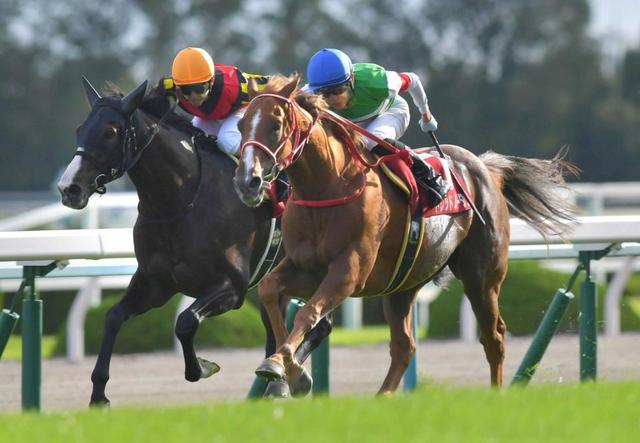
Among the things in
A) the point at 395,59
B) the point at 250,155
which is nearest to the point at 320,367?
the point at 250,155

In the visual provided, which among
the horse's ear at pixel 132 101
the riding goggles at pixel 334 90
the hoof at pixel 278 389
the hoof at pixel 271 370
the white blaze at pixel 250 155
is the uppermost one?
the riding goggles at pixel 334 90

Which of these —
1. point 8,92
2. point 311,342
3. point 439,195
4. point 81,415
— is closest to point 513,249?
point 439,195

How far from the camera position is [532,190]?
7.10m

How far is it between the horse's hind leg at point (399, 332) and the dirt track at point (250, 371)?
0.99 m

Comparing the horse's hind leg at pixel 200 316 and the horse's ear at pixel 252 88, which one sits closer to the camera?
the horse's ear at pixel 252 88

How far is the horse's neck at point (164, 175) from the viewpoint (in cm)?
606

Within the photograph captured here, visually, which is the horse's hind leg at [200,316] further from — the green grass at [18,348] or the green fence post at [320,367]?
the green grass at [18,348]

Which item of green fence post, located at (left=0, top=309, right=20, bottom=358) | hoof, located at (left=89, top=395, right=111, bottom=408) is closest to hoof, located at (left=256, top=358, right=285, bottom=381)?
hoof, located at (left=89, top=395, right=111, bottom=408)

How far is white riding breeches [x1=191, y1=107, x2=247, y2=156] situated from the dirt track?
1401mm

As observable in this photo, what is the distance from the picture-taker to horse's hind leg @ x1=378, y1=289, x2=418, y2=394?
616 centimetres

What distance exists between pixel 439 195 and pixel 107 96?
4.61 ft

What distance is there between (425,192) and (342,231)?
655mm

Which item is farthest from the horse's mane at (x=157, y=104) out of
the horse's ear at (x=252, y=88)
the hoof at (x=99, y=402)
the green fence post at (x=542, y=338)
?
the green fence post at (x=542, y=338)

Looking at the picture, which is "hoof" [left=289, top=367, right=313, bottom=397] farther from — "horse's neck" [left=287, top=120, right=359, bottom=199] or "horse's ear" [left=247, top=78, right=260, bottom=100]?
"horse's ear" [left=247, top=78, right=260, bottom=100]
